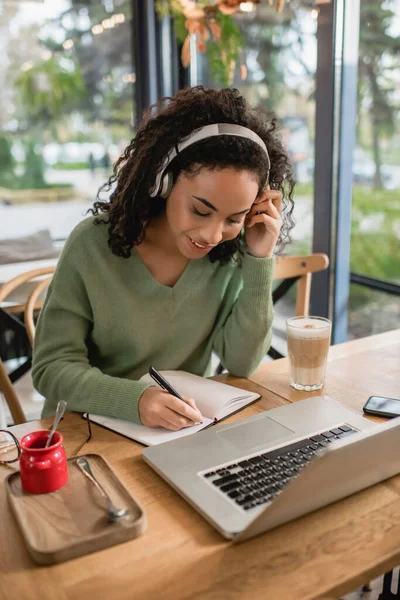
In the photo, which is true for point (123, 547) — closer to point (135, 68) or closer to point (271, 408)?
point (271, 408)

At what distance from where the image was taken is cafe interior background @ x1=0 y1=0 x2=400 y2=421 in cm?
239

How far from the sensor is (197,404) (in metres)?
1.10

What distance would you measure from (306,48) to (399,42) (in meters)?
0.41

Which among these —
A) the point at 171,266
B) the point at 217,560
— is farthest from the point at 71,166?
the point at 217,560

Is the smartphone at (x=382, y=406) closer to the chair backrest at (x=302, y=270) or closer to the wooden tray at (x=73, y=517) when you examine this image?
the wooden tray at (x=73, y=517)

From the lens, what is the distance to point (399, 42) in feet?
7.50

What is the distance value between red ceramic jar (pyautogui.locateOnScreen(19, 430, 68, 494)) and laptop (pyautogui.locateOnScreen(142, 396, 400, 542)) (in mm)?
142

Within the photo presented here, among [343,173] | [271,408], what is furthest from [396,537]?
[343,173]

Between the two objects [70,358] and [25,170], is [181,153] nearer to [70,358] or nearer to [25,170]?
[70,358]

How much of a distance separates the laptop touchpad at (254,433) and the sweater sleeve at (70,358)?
0.61ft

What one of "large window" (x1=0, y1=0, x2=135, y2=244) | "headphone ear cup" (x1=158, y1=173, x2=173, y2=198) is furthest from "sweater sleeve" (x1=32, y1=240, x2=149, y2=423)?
"large window" (x1=0, y1=0, x2=135, y2=244)

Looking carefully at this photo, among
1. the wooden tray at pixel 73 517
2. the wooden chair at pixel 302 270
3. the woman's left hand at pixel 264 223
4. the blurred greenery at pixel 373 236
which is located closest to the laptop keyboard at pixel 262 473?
the wooden tray at pixel 73 517

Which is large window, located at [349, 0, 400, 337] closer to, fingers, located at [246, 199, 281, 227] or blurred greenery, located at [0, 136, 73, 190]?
fingers, located at [246, 199, 281, 227]

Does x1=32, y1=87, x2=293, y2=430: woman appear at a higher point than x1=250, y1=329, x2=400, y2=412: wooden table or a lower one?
higher
